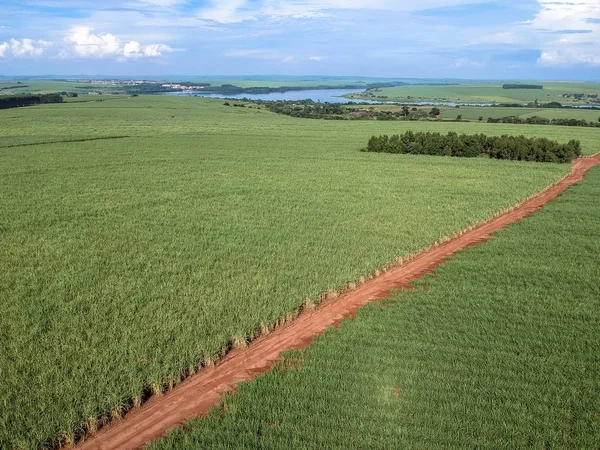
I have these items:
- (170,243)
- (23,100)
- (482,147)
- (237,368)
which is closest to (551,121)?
(482,147)

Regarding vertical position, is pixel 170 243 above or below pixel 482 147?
below

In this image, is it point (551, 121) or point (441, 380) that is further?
point (551, 121)

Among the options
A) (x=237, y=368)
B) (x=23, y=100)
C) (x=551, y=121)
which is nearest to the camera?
(x=237, y=368)

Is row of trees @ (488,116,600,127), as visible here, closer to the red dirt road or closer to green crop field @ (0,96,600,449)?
green crop field @ (0,96,600,449)

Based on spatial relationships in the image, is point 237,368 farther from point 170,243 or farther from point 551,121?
point 551,121

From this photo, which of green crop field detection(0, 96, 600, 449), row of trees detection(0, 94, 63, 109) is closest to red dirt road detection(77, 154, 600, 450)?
green crop field detection(0, 96, 600, 449)

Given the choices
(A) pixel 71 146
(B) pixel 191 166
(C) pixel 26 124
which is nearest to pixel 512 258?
(B) pixel 191 166

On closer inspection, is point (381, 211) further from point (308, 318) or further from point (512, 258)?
point (308, 318)
